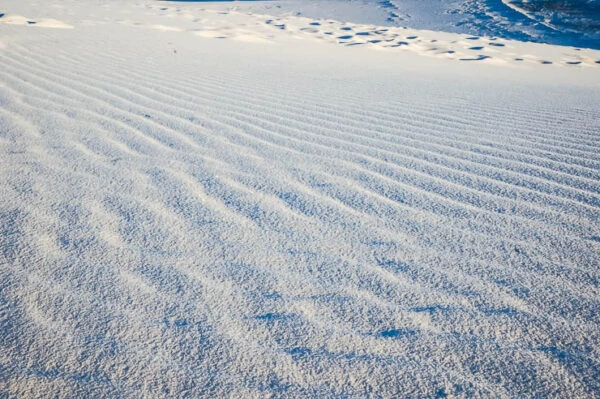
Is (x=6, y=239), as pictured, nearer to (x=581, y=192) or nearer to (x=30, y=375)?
(x=30, y=375)

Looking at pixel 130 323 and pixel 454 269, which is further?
pixel 454 269

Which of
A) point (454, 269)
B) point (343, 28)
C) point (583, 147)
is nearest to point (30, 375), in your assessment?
point (454, 269)

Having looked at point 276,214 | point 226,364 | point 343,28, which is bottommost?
point 226,364

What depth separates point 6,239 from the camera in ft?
5.65

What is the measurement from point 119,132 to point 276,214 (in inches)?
63.8

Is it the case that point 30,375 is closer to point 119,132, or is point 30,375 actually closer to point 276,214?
point 276,214

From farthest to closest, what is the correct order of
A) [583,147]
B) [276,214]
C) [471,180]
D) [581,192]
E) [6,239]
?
[583,147] → [471,180] → [581,192] → [276,214] → [6,239]

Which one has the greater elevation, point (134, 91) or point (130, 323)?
point (134, 91)

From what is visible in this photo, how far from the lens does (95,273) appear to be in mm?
1564

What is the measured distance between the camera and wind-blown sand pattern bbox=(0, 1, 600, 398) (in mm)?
1224

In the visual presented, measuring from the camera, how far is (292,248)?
5.82 feet

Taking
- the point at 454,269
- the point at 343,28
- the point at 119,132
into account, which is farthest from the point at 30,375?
the point at 343,28

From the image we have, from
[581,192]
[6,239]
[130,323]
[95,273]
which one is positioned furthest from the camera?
[581,192]

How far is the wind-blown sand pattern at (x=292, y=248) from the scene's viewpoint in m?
1.22
